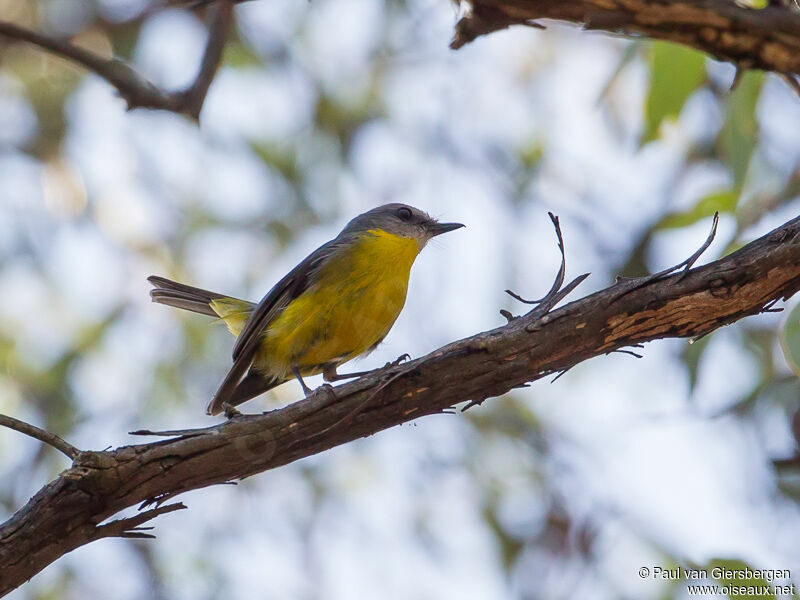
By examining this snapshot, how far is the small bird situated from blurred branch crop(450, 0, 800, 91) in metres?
1.65

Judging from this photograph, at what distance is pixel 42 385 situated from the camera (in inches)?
278

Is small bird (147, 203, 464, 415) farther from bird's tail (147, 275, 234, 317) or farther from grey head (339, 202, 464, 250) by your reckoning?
bird's tail (147, 275, 234, 317)

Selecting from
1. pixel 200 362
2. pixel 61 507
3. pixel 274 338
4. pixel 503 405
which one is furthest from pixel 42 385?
pixel 61 507

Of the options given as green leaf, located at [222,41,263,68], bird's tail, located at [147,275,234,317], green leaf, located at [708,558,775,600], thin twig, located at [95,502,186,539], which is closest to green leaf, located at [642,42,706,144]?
green leaf, located at [708,558,775,600]

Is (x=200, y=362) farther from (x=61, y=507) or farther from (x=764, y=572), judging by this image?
(x=764, y=572)

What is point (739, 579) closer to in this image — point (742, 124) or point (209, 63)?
point (742, 124)

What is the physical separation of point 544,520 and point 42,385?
408cm

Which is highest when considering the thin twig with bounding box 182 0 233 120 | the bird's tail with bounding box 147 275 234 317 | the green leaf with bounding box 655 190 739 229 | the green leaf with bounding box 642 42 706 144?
the bird's tail with bounding box 147 275 234 317

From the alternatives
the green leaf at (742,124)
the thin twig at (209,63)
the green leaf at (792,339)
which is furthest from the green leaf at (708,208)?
the thin twig at (209,63)

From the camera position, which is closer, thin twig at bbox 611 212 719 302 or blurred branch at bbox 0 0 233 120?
thin twig at bbox 611 212 719 302

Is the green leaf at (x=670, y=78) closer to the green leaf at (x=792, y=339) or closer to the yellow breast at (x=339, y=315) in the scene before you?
the green leaf at (x=792, y=339)

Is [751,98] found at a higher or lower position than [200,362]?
lower

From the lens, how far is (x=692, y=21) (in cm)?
340

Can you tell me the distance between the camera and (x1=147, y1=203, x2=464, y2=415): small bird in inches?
185
